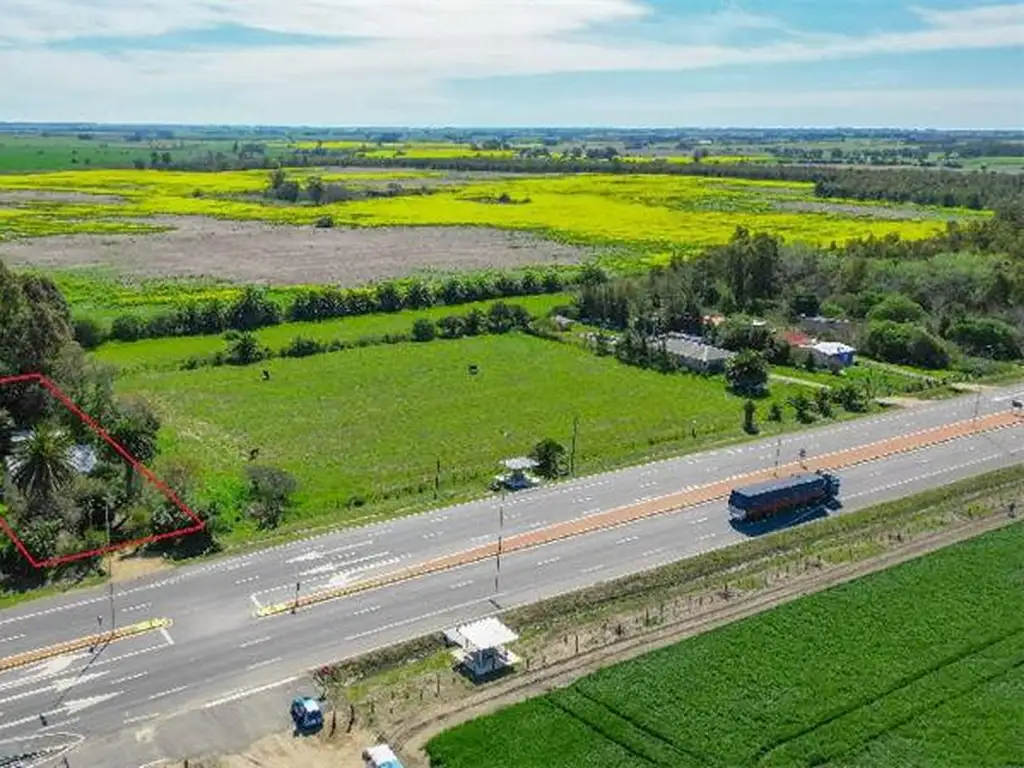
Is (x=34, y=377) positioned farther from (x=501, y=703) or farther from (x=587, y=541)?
(x=501, y=703)

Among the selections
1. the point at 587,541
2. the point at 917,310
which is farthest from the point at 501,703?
the point at 917,310

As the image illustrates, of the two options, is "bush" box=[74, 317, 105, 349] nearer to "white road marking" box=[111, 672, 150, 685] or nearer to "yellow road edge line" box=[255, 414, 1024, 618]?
"yellow road edge line" box=[255, 414, 1024, 618]

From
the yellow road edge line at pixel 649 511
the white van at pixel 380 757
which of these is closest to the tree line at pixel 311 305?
the yellow road edge line at pixel 649 511

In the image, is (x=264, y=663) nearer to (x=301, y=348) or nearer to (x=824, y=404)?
(x=824, y=404)

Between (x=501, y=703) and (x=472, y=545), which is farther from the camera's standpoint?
(x=472, y=545)

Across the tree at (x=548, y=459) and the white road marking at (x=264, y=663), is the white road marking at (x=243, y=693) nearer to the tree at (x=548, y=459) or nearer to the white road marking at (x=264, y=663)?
the white road marking at (x=264, y=663)

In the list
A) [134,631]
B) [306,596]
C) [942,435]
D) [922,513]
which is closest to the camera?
[134,631]

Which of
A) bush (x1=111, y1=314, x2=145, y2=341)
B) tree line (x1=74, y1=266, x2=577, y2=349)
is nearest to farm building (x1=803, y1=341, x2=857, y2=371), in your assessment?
tree line (x1=74, y1=266, x2=577, y2=349)
